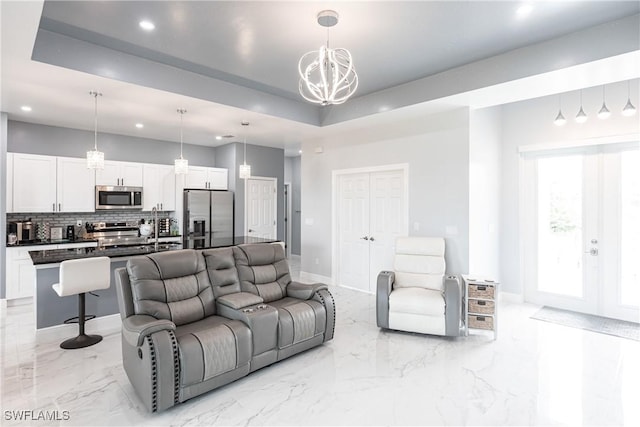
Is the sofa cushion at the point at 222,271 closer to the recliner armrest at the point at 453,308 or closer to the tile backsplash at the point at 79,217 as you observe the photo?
the recliner armrest at the point at 453,308

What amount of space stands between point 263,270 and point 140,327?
147 centimetres

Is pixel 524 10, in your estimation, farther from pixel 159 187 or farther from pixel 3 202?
pixel 3 202

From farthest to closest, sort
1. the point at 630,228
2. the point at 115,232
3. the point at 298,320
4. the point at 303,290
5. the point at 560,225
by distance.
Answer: the point at 115,232
the point at 560,225
the point at 630,228
the point at 303,290
the point at 298,320

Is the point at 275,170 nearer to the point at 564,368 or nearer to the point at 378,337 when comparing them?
the point at 378,337

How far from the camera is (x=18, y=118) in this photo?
5.13m

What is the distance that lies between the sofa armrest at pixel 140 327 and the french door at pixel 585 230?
499 cm

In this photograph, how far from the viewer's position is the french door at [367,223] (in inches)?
210

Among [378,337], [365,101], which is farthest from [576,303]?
[365,101]

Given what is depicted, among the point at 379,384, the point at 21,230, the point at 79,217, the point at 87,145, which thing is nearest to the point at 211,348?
the point at 379,384

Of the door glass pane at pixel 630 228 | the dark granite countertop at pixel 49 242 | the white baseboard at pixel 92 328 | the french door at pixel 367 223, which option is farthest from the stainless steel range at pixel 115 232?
the door glass pane at pixel 630 228

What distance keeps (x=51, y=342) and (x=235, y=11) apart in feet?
12.5

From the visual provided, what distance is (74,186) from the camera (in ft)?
18.1

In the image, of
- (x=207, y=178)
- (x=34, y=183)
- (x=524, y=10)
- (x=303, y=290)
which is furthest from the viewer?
(x=207, y=178)

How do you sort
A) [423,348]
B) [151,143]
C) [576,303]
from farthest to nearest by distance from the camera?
1. [151,143]
2. [576,303]
3. [423,348]
